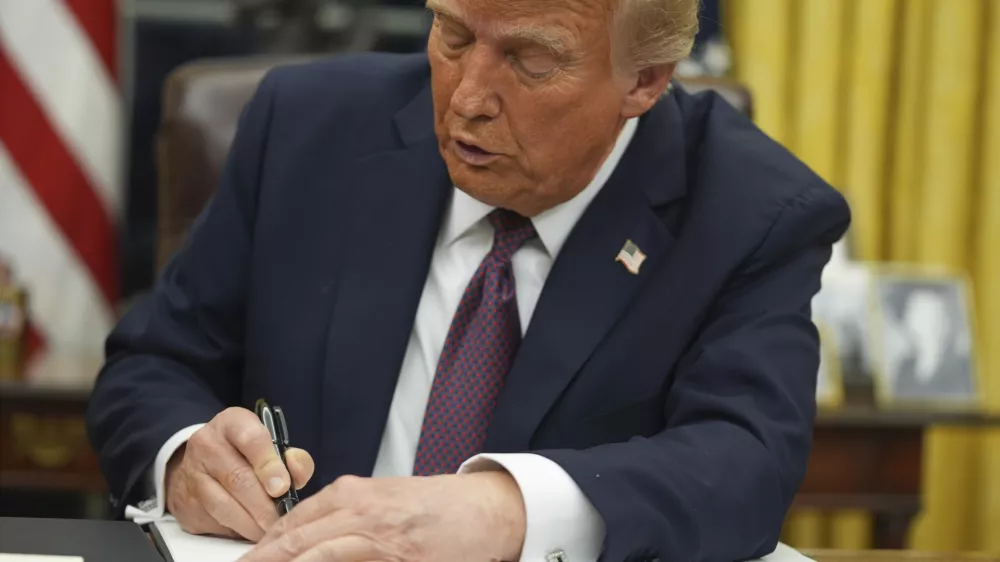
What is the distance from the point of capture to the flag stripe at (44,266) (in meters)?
3.86

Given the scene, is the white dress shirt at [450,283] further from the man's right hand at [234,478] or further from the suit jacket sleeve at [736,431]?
the suit jacket sleeve at [736,431]

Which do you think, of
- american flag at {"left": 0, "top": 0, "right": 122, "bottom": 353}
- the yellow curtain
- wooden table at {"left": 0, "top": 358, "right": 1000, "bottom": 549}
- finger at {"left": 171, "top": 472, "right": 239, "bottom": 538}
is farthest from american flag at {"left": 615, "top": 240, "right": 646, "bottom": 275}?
american flag at {"left": 0, "top": 0, "right": 122, "bottom": 353}

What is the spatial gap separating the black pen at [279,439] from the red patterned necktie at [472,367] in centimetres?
31

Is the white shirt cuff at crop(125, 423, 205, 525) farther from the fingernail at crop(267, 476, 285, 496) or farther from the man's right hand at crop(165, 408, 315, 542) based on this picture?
the fingernail at crop(267, 476, 285, 496)

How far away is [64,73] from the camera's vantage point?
3.88 metres

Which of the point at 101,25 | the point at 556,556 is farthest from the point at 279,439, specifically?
the point at 101,25

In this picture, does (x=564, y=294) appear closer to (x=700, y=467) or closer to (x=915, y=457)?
(x=700, y=467)

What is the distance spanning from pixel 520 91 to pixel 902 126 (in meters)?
2.45

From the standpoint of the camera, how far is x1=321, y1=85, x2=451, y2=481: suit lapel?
75.1 inches

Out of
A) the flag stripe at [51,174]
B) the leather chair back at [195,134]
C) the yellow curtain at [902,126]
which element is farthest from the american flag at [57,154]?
the yellow curtain at [902,126]

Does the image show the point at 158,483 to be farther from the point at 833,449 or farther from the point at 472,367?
the point at 833,449

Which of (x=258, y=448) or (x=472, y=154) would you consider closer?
(x=258, y=448)

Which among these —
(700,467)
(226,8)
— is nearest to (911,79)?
(226,8)

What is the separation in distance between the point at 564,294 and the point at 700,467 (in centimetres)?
39
